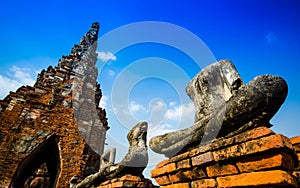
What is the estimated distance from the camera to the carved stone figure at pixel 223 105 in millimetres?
1462

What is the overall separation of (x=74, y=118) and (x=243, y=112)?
762 centimetres

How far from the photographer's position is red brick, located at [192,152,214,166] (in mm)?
1497

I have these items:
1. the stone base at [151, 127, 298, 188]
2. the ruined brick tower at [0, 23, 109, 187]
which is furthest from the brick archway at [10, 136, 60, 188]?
the stone base at [151, 127, 298, 188]

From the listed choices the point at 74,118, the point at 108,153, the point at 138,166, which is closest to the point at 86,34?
the point at 74,118

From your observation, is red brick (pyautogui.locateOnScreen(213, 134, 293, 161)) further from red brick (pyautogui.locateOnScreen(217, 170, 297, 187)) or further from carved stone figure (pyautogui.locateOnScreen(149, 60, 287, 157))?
carved stone figure (pyautogui.locateOnScreen(149, 60, 287, 157))

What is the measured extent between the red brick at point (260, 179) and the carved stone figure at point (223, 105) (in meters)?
0.38

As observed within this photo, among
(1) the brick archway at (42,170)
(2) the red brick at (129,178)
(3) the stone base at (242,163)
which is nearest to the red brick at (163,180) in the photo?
(3) the stone base at (242,163)

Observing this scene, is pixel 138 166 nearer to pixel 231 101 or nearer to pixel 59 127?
pixel 231 101

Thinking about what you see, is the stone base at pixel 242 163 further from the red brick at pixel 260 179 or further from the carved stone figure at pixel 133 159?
the carved stone figure at pixel 133 159

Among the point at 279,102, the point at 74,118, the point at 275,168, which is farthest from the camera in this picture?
the point at 74,118

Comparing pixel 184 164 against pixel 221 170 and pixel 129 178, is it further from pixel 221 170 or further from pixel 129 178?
pixel 129 178

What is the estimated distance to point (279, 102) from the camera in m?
1.48

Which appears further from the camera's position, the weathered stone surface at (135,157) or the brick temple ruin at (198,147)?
the weathered stone surface at (135,157)

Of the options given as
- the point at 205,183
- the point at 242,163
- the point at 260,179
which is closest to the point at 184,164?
the point at 205,183
